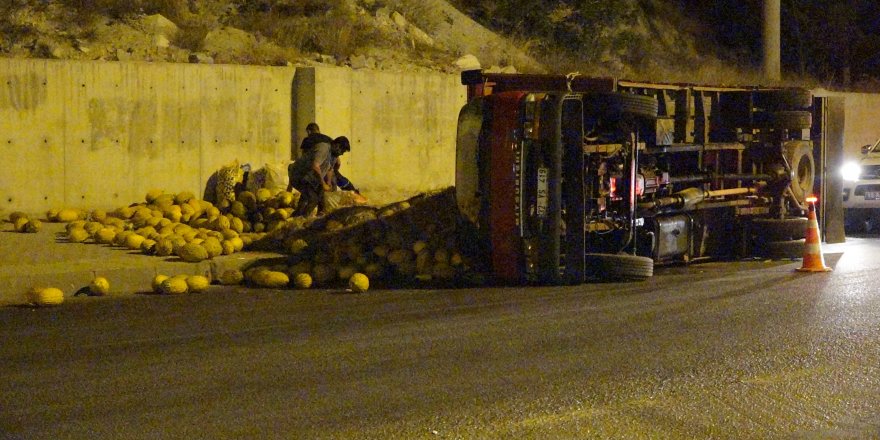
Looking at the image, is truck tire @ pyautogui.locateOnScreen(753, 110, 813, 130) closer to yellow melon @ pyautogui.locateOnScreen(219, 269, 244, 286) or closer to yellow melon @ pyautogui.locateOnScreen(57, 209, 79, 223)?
yellow melon @ pyautogui.locateOnScreen(219, 269, 244, 286)

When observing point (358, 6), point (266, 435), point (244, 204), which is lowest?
point (266, 435)

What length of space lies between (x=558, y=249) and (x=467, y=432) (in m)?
5.75

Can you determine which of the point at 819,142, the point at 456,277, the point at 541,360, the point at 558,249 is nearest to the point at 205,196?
the point at 456,277

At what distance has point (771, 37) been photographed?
94.6 ft

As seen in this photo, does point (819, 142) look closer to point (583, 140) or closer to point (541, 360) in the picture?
point (583, 140)

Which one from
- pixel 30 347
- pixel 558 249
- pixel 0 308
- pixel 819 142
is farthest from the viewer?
pixel 819 142

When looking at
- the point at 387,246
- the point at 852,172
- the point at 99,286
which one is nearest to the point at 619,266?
the point at 387,246

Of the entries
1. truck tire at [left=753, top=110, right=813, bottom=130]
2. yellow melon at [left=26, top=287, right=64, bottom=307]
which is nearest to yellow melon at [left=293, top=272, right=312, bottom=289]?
yellow melon at [left=26, top=287, right=64, bottom=307]

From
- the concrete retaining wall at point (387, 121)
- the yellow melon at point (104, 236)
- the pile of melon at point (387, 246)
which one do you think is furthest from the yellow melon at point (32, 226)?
the concrete retaining wall at point (387, 121)

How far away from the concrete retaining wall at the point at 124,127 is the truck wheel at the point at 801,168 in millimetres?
7676

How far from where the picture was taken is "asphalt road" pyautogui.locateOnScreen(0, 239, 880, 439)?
6.32 m

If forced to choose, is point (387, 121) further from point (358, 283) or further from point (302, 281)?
point (358, 283)

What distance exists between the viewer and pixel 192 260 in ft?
42.7

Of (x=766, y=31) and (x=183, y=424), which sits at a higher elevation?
(x=766, y=31)
